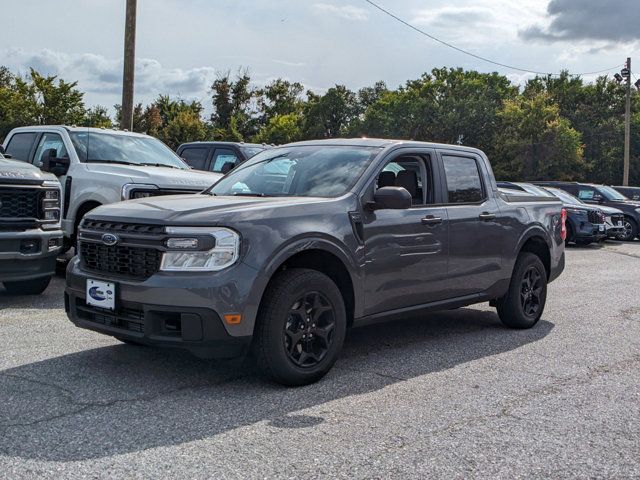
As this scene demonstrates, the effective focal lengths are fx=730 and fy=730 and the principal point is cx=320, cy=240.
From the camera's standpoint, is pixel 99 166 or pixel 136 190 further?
pixel 99 166

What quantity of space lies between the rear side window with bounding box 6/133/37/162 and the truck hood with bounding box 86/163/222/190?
1.47m

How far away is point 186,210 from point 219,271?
0.52 meters

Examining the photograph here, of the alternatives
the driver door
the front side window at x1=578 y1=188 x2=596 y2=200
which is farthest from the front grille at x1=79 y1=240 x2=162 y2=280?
the front side window at x1=578 y1=188 x2=596 y2=200

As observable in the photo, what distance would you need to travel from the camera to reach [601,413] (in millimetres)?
4559

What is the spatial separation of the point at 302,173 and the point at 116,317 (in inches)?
72.3

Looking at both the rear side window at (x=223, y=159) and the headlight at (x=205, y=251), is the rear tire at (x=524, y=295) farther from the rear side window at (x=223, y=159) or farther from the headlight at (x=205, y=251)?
the rear side window at (x=223, y=159)

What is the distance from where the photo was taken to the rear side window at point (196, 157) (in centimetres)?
1318

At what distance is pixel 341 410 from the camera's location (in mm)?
4441

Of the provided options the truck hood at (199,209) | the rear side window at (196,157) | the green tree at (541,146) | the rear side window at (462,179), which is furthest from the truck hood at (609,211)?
the green tree at (541,146)

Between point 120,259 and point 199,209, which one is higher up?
point 199,209

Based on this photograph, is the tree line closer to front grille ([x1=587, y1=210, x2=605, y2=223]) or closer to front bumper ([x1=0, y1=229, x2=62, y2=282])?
front grille ([x1=587, y1=210, x2=605, y2=223])

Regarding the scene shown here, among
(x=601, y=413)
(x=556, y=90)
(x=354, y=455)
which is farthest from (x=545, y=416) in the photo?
(x=556, y=90)

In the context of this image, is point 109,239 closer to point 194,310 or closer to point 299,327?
point 194,310

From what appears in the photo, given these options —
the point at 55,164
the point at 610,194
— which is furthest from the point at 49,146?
the point at 610,194
